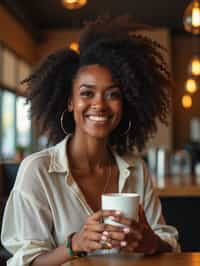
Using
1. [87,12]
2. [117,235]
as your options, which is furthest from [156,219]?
[87,12]

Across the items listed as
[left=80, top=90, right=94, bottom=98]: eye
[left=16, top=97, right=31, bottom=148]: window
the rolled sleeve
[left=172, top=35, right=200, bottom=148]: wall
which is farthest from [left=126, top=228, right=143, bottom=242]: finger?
[left=172, top=35, right=200, bottom=148]: wall

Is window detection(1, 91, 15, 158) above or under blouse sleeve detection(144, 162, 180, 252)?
above

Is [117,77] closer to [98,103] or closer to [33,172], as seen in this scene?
[98,103]

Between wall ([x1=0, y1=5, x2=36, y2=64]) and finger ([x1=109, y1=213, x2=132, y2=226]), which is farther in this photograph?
wall ([x1=0, y1=5, x2=36, y2=64])

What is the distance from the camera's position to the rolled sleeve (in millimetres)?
1420

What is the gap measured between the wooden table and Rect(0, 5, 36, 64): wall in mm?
6260

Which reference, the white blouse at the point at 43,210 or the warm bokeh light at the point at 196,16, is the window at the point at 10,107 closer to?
the warm bokeh light at the point at 196,16

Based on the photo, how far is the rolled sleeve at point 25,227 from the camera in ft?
4.66

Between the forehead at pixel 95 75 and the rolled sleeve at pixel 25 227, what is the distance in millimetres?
419

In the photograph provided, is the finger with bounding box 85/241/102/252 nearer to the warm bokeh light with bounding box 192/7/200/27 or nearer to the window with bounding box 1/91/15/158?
the warm bokeh light with bounding box 192/7/200/27

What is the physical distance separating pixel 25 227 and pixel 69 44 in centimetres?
736

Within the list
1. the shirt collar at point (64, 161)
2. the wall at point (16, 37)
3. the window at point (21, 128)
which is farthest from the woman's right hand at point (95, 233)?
the window at point (21, 128)

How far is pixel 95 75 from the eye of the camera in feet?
5.36

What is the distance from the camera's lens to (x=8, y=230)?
146 centimetres
